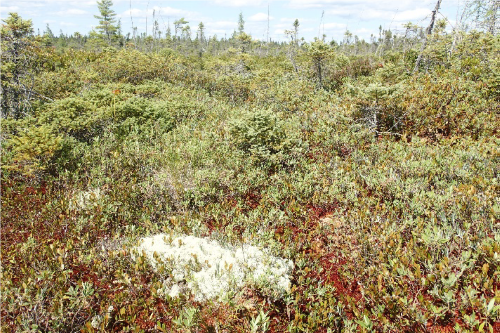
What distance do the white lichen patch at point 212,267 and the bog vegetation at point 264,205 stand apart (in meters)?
0.13

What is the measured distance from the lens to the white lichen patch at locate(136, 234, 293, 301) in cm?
372

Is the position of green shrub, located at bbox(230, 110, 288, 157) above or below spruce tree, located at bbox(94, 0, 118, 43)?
below

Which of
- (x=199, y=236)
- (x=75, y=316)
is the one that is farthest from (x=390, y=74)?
(x=75, y=316)

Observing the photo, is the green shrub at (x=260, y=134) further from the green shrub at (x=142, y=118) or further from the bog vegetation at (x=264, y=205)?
the green shrub at (x=142, y=118)

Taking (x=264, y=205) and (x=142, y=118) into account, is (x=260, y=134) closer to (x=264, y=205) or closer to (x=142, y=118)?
(x=264, y=205)

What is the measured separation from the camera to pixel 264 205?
18.4ft

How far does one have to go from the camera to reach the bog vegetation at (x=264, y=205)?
3404 mm

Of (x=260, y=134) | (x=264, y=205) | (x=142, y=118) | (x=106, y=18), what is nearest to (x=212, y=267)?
(x=264, y=205)

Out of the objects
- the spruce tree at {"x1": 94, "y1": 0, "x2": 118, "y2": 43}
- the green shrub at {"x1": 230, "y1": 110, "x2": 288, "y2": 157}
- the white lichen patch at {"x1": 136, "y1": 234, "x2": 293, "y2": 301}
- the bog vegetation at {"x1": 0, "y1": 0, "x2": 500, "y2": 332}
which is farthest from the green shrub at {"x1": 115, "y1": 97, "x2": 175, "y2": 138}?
the spruce tree at {"x1": 94, "y1": 0, "x2": 118, "y2": 43}

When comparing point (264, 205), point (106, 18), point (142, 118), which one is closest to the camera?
point (264, 205)

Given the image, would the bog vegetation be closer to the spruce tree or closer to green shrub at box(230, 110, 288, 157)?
green shrub at box(230, 110, 288, 157)

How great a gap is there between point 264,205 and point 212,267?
1.83 m

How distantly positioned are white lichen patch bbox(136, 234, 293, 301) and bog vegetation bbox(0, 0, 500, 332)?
0.44ft

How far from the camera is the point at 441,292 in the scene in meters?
3.33
